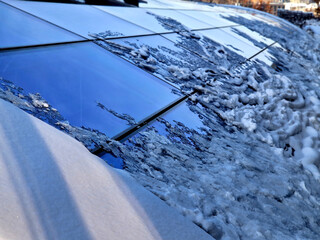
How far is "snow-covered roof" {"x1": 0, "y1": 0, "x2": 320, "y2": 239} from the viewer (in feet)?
4.31

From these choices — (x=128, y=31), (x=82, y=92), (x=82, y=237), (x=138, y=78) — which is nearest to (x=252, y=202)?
(x=82, y=237)

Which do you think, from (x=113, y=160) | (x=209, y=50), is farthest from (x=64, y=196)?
(x=209, y=50)

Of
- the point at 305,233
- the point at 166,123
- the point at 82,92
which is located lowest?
the point at 305,233

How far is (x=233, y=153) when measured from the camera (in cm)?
172

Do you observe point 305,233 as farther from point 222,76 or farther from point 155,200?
point 222,76

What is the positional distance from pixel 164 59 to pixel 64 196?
1909mm

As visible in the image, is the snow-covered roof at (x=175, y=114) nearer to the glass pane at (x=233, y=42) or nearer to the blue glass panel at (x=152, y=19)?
the blue glass panel at (x=152, y=19)

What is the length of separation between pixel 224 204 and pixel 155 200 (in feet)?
1.13

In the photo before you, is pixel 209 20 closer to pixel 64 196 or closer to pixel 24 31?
pixel 24 31

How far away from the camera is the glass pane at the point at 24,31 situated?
1.99 m

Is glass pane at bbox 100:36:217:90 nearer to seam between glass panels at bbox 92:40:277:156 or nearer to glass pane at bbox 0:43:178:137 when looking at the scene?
glass pane at bbox 0:43:178:137

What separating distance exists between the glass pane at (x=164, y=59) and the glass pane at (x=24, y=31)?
346 millimetres

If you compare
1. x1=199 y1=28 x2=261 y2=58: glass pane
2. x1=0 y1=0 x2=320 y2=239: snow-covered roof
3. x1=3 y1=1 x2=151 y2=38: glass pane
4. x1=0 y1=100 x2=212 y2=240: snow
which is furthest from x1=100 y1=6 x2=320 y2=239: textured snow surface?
x1=199 y1=28 x2=261 y2=58: glass pane

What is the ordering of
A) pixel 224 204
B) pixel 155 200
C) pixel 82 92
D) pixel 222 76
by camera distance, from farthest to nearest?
pixel 222 76, pixel 82 92, pixel 224 204, pixel 155 200
